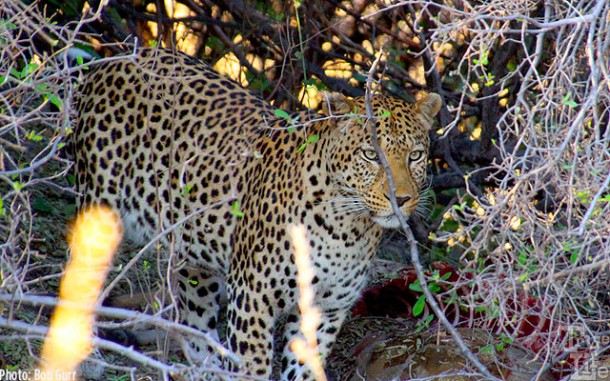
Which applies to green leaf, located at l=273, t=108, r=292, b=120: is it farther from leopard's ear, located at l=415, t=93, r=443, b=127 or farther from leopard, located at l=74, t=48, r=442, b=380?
leopard's ear, located at l=415, t=93, r=443, b=127

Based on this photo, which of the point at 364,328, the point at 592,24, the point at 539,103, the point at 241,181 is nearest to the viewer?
the point at 592,24

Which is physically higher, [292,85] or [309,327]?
[292,85]

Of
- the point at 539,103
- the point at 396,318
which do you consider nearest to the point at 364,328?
the point at 396,318

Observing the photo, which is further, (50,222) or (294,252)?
(50,222)

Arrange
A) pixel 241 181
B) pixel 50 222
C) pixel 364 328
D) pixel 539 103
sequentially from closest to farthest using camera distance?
1. pixel 539 103
2. pixel 241 181
3. pixel 364 328
4. pixel 50 222

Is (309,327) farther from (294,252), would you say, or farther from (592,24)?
(592,24)

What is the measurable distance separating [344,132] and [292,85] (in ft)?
6.63

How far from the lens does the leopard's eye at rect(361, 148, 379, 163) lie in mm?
5508

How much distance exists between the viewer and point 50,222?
24.1 ft

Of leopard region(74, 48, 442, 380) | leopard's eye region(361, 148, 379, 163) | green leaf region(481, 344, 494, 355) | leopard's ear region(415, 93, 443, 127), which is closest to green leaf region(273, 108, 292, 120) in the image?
leopard region(74, 48, 442, 380)

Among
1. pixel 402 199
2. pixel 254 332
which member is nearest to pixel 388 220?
pixel 402 199

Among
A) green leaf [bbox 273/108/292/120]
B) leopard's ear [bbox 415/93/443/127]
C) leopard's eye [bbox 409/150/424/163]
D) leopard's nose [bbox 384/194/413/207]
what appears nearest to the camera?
green leaf [bbox 273/108/292/120]

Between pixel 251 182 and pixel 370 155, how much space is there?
874 millimetres

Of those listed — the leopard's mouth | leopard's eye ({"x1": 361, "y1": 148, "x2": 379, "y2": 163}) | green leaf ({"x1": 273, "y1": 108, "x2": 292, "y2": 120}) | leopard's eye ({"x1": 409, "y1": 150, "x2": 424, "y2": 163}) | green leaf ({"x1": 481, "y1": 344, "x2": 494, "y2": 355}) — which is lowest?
green leaf ({"x1": 481, "y1": 344, "x2": 494, "y2": 355})
